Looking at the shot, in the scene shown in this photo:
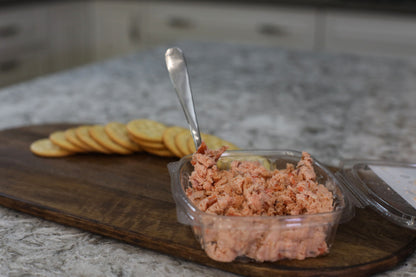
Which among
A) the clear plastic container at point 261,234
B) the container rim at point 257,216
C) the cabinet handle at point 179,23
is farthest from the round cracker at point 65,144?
the cabinet handle at point 179,23

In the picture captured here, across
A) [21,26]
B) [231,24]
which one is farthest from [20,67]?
[231,24]

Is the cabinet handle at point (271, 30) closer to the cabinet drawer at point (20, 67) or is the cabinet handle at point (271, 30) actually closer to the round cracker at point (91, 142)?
the cabinet drawer at point (20, 67)

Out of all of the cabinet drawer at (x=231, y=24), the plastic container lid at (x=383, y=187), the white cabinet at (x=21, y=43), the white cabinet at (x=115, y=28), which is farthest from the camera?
the white cabinet at (x=115, y=28)

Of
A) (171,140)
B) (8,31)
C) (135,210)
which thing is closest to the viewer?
(135,210)

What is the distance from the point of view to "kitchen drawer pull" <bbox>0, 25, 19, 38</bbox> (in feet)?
11.2

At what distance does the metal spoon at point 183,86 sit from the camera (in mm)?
1019

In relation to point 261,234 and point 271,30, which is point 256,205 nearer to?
point 261,234

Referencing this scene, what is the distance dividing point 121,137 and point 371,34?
267 centimetres

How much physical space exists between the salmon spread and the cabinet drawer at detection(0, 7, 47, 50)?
3047 millimetres

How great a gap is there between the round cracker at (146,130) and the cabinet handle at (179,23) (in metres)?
2.85

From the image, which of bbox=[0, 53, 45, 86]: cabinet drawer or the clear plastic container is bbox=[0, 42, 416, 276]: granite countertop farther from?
bbox=[0, 53, 45, 86]: cabinet drawer

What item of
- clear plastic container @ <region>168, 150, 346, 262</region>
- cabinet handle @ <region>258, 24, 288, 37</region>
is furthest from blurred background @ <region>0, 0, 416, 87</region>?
clear plastic container @ <region>168, 150, 346, 262</region>

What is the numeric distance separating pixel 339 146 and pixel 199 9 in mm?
2793

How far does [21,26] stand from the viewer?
11.8 feet
